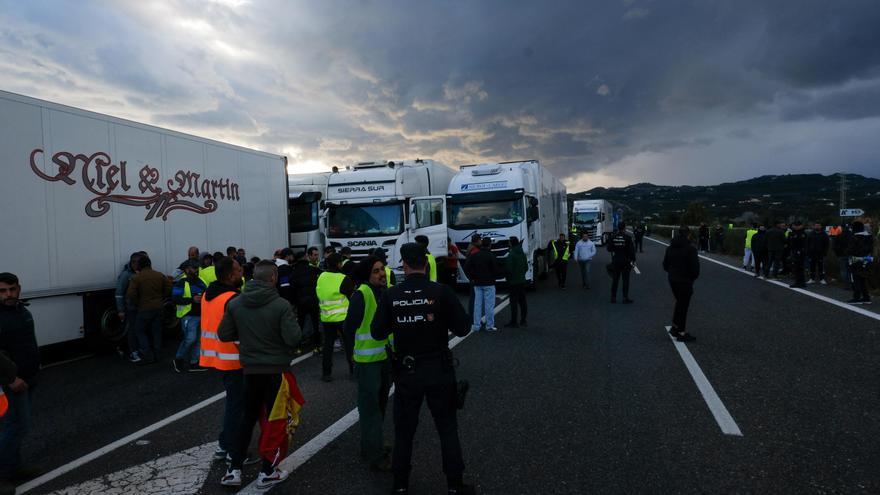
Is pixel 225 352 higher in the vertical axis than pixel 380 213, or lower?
lower

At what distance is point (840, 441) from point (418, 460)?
11.9 feet

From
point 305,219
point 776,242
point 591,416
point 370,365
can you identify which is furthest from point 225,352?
point 776,242

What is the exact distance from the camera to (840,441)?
4445mm

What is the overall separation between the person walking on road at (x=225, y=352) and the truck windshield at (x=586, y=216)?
33.6 m

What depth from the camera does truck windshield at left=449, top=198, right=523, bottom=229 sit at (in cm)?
A: 1455

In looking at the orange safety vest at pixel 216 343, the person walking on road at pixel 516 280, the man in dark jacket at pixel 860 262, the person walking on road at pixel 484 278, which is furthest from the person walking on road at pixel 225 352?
the man in dark jacket at pixel 860 262

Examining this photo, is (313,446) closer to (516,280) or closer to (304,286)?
(304,286)

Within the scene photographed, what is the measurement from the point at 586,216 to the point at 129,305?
3203 centimetres

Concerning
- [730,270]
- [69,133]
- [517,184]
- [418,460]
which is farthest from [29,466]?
[730,270]

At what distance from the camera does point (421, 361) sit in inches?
140

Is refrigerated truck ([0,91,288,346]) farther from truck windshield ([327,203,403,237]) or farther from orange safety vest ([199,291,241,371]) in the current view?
orange safety vest ([199,291,241,371])

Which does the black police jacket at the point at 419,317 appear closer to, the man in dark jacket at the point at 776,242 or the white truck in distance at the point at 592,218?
the man in dark jacket at the point at 776,242

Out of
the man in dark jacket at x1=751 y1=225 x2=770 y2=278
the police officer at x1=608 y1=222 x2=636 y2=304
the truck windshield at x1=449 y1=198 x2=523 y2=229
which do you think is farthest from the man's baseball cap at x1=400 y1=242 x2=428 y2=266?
the man in dark jacket at x1=751 y1=225 x2=770 y2=278

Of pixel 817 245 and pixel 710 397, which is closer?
pixel 710 397
